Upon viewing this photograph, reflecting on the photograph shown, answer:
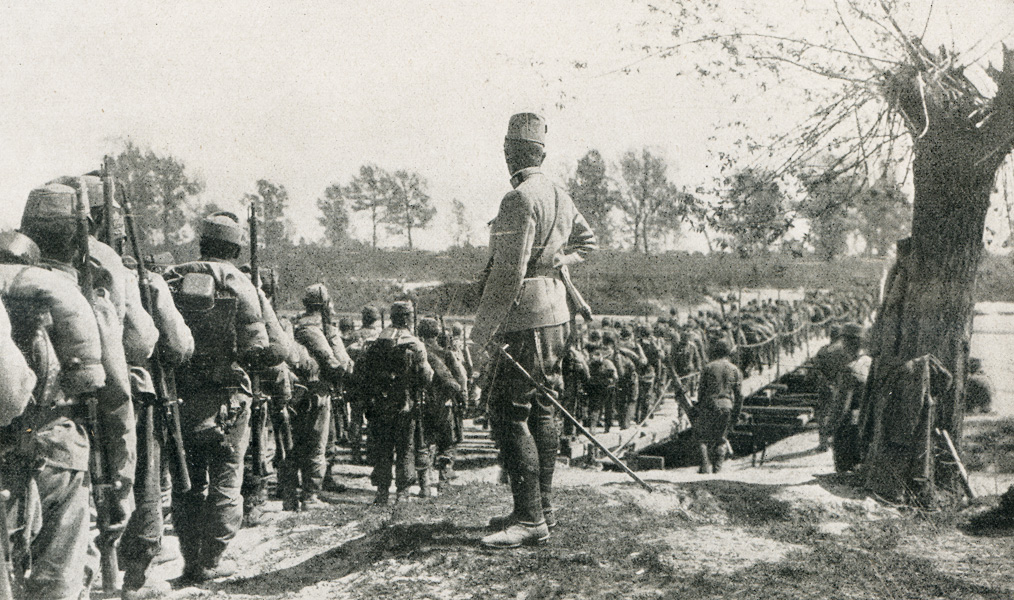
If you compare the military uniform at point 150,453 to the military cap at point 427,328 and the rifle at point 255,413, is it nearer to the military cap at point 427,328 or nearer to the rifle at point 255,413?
the rifle at point 255,413

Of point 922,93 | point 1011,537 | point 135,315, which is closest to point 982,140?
point 922,93

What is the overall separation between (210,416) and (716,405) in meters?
8.20

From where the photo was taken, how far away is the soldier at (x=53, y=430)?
3057mm

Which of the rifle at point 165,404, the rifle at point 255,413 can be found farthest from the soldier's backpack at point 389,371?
the rifle at point 165,404

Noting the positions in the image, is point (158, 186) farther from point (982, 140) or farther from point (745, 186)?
point (982, 140)

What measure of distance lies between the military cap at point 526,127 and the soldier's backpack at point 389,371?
352 centimetres

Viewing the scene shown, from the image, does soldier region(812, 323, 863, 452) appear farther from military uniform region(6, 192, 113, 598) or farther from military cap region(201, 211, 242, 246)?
military uniform region(6, 192, 113, 598)

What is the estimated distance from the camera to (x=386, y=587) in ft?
12.9

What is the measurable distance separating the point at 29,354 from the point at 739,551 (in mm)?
3368

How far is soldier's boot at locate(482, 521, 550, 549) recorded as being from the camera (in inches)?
171

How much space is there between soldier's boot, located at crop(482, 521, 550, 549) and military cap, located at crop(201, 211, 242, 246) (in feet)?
7.27

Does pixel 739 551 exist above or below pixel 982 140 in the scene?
below

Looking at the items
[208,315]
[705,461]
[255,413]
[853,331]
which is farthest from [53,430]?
[705,461]

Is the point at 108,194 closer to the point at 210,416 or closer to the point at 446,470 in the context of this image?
the point at 210,416
